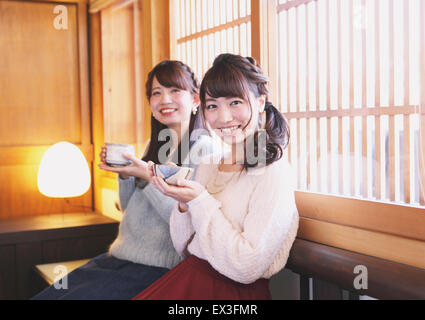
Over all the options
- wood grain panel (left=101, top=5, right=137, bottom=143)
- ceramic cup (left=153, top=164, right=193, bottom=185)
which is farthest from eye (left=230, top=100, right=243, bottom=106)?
wood grain panel (left=101, top=5, right=137, bottom=143)

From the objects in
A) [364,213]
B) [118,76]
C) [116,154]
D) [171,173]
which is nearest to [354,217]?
[364,213]

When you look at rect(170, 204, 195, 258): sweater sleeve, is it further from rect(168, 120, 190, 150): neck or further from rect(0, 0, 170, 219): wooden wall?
rect(0, 0, 170, 219): wooden wall

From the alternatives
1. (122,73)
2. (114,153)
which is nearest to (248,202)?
(114,153)

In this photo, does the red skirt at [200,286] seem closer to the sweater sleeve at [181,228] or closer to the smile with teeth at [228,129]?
the sweater sleeve at [181,228]

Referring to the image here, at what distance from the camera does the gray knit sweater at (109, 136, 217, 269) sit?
1934 mm

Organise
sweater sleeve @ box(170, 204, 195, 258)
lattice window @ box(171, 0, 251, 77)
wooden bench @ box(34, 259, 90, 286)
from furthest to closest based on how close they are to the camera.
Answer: wooden bench @ box(34, 259, 90, 286) < lattice window @ box(171, 0, 251, 77) < sweater sleeve @ box(170, 204, 195, 258)

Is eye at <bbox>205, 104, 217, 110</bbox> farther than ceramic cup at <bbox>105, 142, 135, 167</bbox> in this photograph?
No

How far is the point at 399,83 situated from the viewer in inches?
56.6

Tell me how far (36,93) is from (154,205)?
1961mm

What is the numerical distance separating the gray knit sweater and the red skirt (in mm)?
407

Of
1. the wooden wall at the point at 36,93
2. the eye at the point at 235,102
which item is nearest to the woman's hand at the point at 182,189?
the eye at the point at 235,102

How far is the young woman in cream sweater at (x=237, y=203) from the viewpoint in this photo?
1410mm

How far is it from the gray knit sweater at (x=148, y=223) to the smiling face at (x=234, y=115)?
0.37m

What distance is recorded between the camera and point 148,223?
2086 mm
